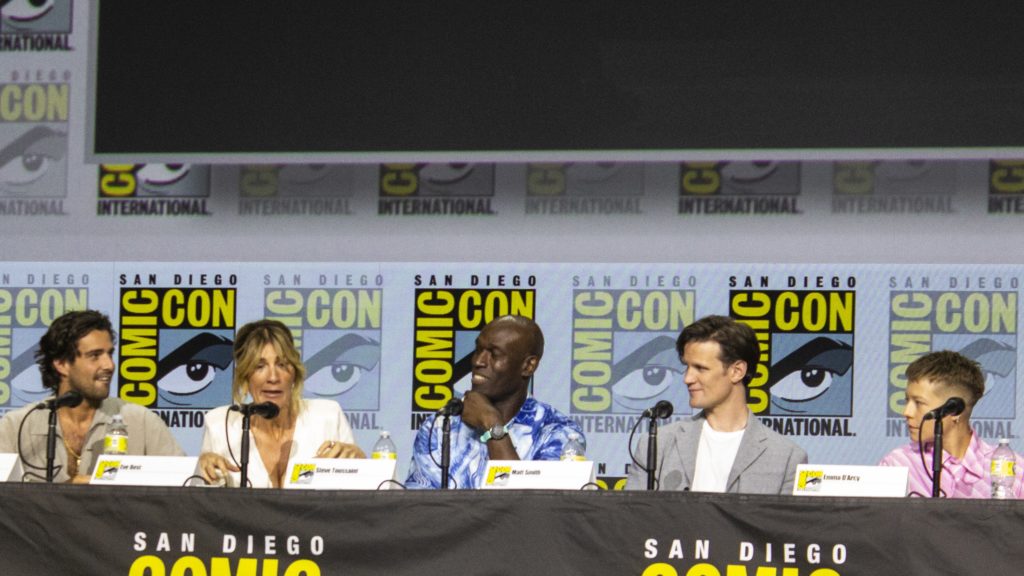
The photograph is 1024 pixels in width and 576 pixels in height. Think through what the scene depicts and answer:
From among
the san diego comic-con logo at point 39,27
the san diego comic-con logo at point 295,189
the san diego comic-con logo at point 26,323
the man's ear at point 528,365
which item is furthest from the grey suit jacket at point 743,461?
the san diego comic-con logo at point 39,27

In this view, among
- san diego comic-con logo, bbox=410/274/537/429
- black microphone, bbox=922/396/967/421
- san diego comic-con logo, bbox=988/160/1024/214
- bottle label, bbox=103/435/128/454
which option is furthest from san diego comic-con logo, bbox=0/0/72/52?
black microphone, bbox=922/396/967/421

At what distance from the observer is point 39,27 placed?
5.79 meters

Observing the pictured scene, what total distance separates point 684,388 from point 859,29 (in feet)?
4.73

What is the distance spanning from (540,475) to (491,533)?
0.82ft

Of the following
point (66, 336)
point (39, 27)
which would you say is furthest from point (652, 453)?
point (39, 27)

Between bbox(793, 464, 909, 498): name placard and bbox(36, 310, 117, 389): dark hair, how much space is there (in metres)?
2.35

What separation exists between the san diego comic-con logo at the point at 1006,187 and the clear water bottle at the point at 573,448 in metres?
1.94

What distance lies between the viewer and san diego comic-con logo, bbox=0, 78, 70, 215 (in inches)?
227

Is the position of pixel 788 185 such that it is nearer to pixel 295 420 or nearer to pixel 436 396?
pixel 436 396

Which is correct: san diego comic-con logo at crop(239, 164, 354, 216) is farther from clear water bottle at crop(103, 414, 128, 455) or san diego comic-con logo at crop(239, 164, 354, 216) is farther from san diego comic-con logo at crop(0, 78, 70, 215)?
clear water bottle at crop(103, 414, 128, 455)

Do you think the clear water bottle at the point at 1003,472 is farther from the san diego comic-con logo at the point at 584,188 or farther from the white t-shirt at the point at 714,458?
the san diego comic-con logo at the point at 584,188

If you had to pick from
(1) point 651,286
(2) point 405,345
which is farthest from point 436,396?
(1) point 651,286

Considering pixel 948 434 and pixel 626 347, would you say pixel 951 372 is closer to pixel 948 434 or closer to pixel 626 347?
pixel 948 434

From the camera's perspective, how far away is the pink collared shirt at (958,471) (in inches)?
151
